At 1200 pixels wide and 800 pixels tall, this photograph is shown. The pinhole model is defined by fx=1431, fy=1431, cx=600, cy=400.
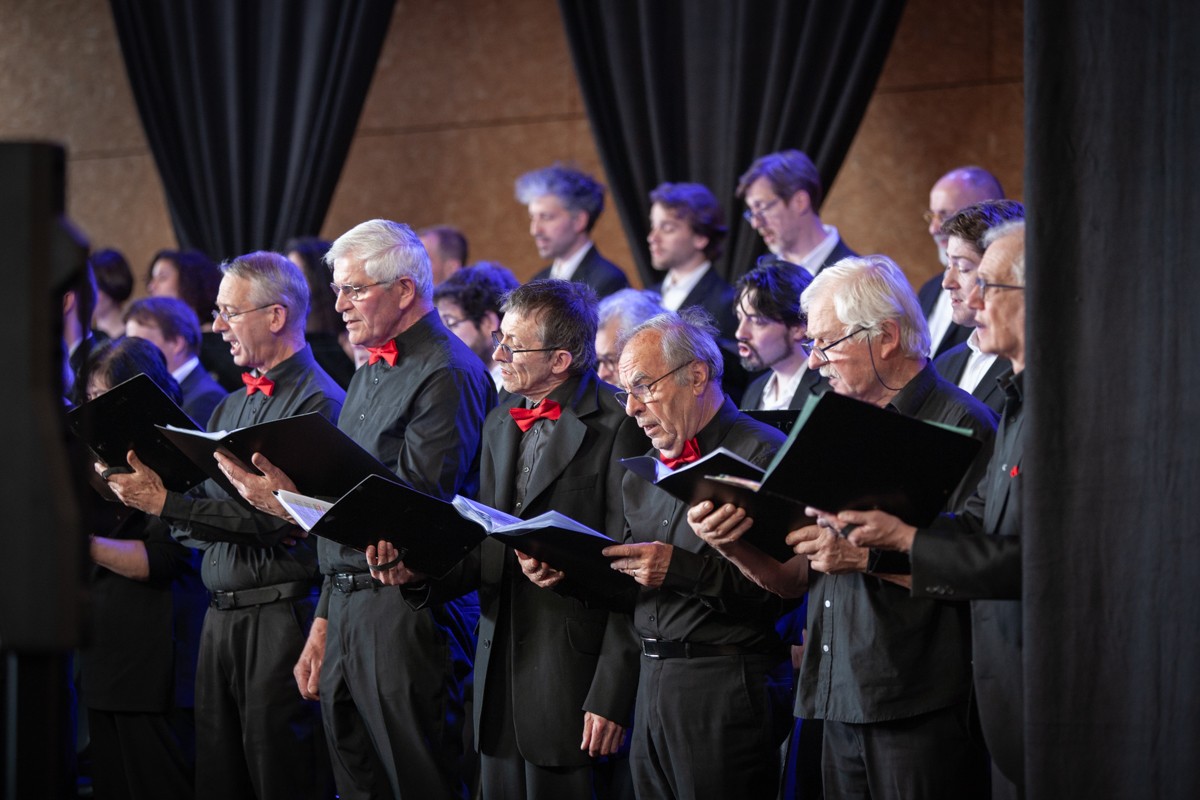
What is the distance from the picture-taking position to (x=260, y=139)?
6.55 metres

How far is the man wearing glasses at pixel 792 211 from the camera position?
4875 millimetres

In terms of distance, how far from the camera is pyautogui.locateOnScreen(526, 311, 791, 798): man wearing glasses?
3.04m

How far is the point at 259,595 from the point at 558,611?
962 millimetres

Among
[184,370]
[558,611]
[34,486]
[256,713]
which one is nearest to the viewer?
[34,486]

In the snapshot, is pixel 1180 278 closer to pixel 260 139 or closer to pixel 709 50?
pixel 709 50

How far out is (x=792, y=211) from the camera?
4879 mm

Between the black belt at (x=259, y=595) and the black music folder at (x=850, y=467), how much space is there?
162 cm

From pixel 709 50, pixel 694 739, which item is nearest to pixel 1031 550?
pixel 694 739

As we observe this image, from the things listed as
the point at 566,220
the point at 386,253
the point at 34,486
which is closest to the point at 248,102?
the point at 566,220

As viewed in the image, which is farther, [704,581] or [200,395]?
[200,395]

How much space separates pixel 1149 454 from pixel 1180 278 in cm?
27

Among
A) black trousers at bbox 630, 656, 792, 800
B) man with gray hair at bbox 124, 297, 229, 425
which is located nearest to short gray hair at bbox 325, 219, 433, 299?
man with gray hair at bbox 124, 297, 229, 425

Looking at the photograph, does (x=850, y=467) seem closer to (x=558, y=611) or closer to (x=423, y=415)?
(x=558, y=611)

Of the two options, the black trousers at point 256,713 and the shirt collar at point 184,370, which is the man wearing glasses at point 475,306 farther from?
the black trousers at point 256,713
